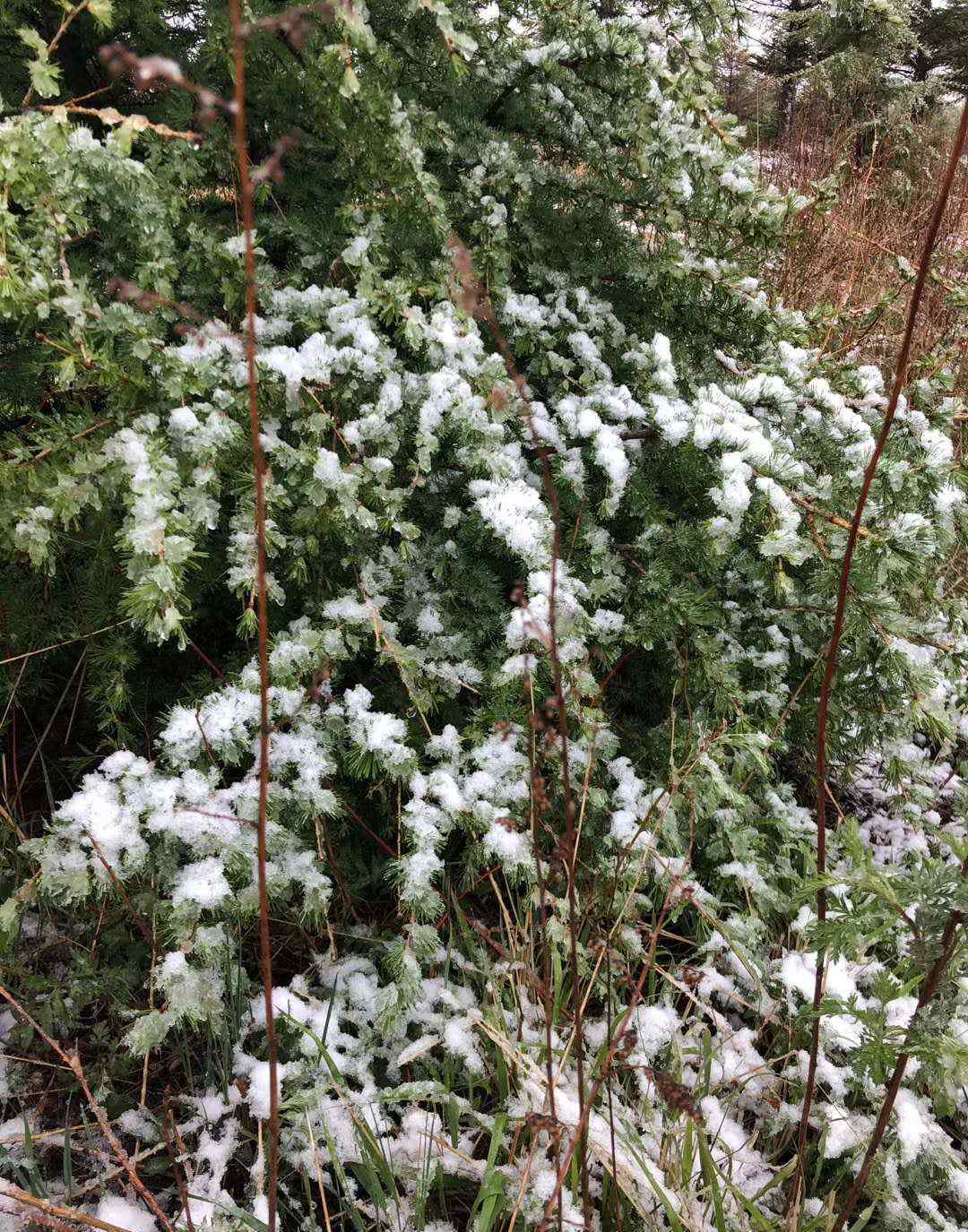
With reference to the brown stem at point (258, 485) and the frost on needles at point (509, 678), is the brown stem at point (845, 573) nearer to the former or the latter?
the frost on needles at point (509, 678)

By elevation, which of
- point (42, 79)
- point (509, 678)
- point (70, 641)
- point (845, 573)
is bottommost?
point (70, 641)

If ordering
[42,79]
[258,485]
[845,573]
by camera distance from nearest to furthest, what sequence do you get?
[258,485] → [845,573] → [42,79]

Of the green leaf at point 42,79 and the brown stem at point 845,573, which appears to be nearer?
A: the brown stem at point 845,573

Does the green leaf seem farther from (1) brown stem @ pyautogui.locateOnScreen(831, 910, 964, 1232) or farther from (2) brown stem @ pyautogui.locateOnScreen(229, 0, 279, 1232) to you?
(1) brown stem @ pyautogui.locateOnScreen(831, 910, 964, 1232)

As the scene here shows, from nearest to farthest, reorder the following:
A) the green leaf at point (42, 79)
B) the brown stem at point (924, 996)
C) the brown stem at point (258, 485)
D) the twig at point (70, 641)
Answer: the brown stem at point (258, 485)
the brown stem at point (924, 996)
the green leaf at point (42, 79)
the twig at point (70, 641)

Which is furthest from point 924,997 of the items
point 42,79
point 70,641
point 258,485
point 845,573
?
point 42,79

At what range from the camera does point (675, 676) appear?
5.92 feet

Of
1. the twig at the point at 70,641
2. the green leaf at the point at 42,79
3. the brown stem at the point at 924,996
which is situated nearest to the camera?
the brown stem at the point at 924,996

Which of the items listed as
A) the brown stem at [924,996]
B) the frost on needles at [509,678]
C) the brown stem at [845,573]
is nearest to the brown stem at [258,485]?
the frost on needles at [509,678]

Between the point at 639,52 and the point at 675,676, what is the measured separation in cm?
136

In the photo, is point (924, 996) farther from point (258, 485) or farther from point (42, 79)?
point (42, 79)

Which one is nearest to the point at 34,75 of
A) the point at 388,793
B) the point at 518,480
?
the point at 518,480

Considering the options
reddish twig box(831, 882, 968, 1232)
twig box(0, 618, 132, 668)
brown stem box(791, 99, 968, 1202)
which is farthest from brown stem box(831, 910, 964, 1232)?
twig box(0, 618, 132, 668)

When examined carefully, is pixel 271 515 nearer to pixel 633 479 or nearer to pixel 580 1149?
pixel 633 479
